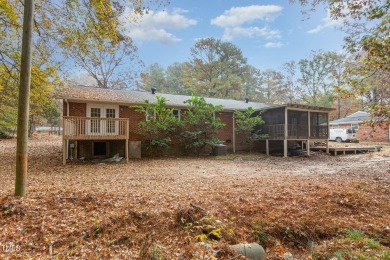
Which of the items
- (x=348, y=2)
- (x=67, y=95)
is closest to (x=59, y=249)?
(x=348, y=2)

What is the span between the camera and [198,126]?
13539mm

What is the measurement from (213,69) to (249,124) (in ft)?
49.9

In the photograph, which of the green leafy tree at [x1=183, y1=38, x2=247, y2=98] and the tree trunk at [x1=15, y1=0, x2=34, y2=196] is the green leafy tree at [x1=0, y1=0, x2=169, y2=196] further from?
the green leafy tree at [x1=183, y1=38, x2=247, y2=98]

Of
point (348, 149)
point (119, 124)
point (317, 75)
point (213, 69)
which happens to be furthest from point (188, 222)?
point (317, 75)

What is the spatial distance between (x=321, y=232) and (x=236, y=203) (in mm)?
1567

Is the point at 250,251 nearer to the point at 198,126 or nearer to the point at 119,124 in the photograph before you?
the point at 119,124

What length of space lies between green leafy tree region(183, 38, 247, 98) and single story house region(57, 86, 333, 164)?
1227cm

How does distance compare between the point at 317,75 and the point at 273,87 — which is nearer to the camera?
the point at 317,75

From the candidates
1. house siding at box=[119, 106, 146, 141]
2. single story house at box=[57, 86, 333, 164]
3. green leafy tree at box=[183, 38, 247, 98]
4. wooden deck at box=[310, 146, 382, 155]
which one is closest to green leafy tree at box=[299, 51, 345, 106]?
green leafy tree at box=[183, 38, 247, 98]

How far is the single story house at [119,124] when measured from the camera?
10.1 metres

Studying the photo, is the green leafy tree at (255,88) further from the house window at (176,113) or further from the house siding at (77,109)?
the house siding at (77,109)

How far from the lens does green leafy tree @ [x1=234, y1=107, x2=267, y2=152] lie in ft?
47.3

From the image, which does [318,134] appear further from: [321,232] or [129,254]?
[129,254]

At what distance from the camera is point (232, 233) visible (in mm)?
3430
